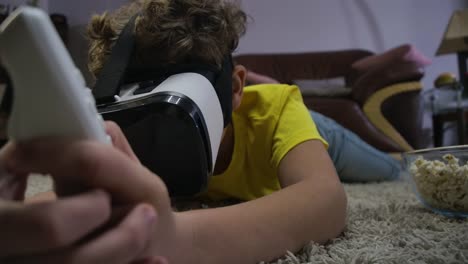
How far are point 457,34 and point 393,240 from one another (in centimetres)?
208

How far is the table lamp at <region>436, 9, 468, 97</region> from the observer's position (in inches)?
82.7

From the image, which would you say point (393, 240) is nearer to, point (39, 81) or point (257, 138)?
point (257, 138)

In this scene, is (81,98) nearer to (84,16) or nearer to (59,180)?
(59,180)

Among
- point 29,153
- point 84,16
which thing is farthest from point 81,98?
point 84,16

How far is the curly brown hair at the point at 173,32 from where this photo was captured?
0.53 metres

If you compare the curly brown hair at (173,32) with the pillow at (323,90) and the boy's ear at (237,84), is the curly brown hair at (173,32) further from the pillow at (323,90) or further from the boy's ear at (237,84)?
the pillow at (323,90)

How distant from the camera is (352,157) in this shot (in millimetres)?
1098

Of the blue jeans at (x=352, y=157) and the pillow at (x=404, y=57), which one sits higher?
the pillow at (x=404, y=57)

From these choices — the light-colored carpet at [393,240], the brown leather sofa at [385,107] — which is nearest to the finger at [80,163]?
the light-colored carpet at [393,240]

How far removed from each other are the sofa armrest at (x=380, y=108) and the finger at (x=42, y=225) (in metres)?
1.70

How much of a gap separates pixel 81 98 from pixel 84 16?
1677 mm

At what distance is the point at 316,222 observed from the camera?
422mm

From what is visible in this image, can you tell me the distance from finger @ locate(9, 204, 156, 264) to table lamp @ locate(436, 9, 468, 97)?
2372 mm

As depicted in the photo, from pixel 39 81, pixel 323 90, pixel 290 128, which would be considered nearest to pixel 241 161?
pixel 290 128
